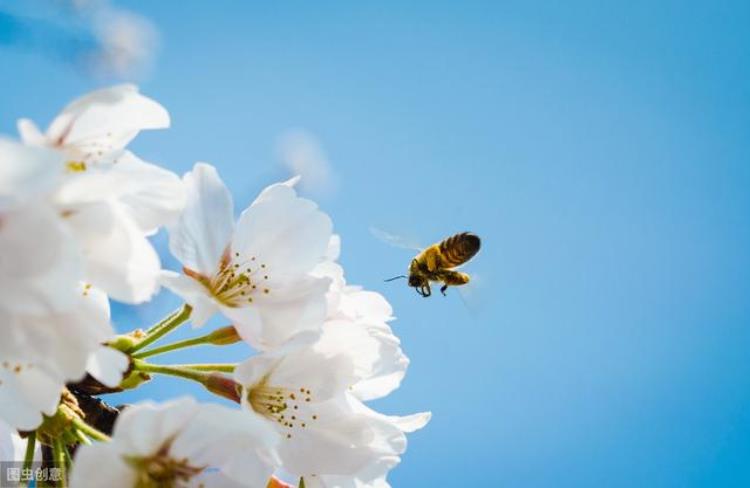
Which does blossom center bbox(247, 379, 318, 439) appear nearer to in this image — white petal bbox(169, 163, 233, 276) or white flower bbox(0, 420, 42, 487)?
white petal bbox(169, 163, 233, 276)

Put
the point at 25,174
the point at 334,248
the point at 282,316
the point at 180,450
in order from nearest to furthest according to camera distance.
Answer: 1. the point at 25,174
2. the point at 180,450
3. the point at 282,316
4. the point at 334,248

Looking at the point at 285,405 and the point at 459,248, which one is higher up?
the point at 459,248

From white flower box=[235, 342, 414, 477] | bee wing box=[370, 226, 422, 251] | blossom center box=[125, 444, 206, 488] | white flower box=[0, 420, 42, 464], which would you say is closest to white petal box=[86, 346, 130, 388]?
blossom center box=[125, 444, 206, 488]

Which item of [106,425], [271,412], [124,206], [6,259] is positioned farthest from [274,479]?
[6,259]

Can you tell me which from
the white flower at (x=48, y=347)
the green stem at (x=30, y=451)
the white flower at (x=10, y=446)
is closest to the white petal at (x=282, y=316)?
the white flower at (x=48, y=347)

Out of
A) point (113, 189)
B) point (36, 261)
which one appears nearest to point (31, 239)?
point (36, 261)

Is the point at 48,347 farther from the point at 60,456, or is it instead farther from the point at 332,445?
the point at 332,445

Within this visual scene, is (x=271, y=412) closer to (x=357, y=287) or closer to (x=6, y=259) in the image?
(x=357, y=287)
